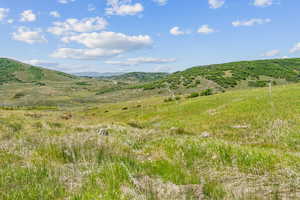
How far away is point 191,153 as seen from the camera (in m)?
6.64

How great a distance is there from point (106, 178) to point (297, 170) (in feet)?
13.7

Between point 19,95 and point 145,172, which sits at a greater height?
point 145,172

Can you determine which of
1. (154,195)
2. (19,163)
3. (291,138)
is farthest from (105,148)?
(291,138)

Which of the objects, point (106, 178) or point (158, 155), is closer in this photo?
point (106, 178)

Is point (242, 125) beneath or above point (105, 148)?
beneath

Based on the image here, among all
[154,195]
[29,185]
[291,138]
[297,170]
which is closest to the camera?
[154,195]

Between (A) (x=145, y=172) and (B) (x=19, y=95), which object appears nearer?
(A) (x=145, y=172)

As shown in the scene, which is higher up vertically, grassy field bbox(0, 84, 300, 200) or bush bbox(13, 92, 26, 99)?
grassy field bbox(0, 84, 300, 200)

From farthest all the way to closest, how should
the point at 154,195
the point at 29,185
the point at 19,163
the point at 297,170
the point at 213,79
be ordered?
the point at 213,79 < the point at 19,163 < the point at 297,170 < the point at 29,185 < the point at 154,195

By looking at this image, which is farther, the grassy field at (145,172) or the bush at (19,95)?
the bush at (19,95)

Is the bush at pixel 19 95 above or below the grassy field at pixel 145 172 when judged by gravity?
below

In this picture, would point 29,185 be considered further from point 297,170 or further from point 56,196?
point 297,170

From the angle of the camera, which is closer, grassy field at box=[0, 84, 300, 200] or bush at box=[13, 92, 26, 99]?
grassy field at box=[0, 84, 300, 200]

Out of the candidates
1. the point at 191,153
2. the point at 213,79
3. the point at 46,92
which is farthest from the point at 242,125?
the point at 46,92
